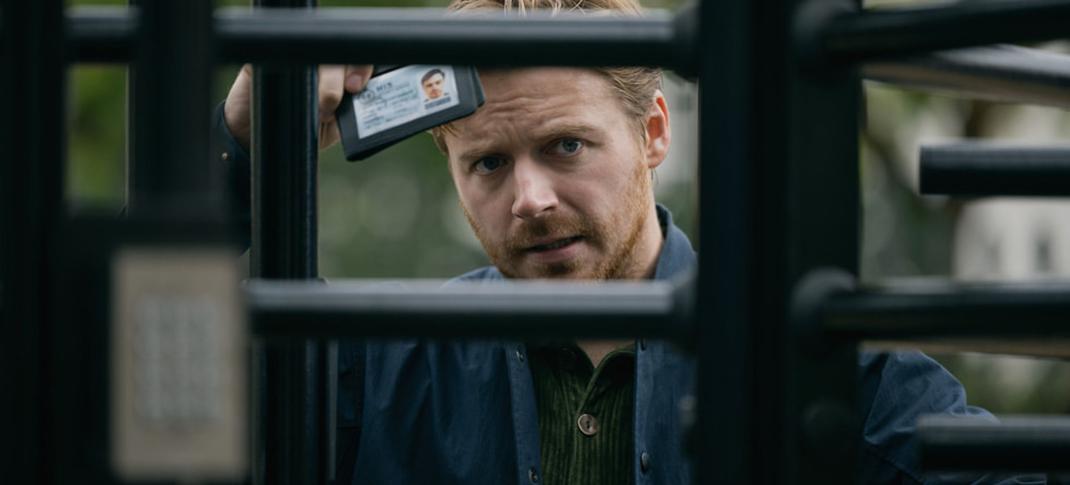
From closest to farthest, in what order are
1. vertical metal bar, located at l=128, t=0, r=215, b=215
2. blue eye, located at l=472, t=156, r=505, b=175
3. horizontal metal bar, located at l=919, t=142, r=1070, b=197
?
vertical metal bar, located at l=128, t=0, r=215, b=215, horizontal metal bar, located at l=919, t=142, r=1070, b=197, blue eye, located at l=472, t=156, r=505, b=175

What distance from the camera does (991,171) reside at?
2.73 feet

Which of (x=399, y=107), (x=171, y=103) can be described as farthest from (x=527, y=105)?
(x=171, y=103)

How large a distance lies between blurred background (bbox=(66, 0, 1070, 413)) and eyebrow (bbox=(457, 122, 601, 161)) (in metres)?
5.59

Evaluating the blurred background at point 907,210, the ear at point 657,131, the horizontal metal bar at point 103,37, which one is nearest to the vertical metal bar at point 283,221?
the horizontal metal bar at point 103,37

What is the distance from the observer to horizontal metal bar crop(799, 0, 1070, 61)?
0.64 meters

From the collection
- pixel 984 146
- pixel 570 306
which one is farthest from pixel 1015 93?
pixel 570 306

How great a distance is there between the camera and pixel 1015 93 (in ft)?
2.65

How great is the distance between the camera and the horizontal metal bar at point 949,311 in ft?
2.14

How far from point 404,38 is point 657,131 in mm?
1999

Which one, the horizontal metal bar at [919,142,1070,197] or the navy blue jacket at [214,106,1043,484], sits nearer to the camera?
the horizontal metal bar at [919,142,1070,197]

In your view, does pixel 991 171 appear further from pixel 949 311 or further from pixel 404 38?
pixel 404 38

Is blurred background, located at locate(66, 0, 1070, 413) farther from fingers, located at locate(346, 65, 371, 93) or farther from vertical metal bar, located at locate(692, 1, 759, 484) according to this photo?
vertical metal bar, located at locate(692, 1, 759, 484)

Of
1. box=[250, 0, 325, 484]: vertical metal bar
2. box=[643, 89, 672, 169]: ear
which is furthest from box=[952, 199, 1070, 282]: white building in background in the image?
box=[250, 0, 325, 484]: vertical metal bar

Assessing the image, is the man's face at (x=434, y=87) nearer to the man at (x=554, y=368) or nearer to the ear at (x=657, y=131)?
the man at (x=554, y=368)
